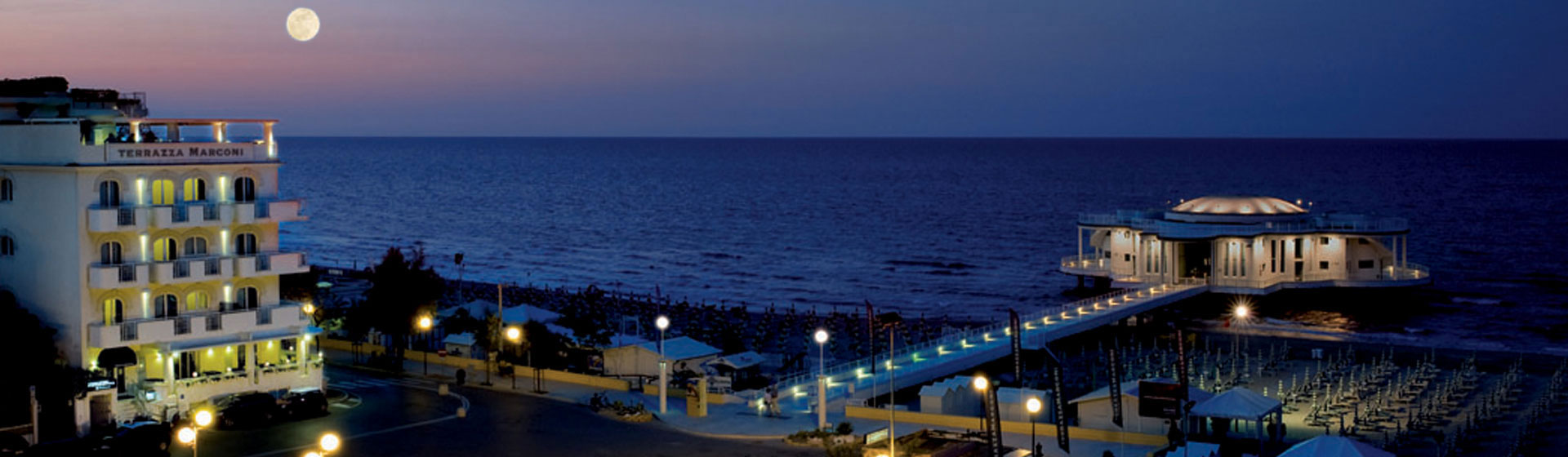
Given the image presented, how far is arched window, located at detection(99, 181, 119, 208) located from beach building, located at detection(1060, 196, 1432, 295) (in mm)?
53600

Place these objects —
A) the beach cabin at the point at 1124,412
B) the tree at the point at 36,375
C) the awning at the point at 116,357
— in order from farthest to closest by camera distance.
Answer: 1. the awning at the point at 116,357
2. the beach cabin at the point at 1124,412
3. the tree at the point at 36,375

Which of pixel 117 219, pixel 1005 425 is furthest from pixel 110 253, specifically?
pixel 1005 425

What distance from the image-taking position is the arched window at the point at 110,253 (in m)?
41.8

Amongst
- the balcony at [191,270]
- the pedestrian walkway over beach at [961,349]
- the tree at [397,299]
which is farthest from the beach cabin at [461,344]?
the balcony at [191,270]

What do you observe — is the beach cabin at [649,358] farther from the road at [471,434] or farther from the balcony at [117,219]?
the balcony at [117,219]

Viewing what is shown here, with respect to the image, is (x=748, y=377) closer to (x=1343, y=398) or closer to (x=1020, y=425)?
(x=1020, y=425)

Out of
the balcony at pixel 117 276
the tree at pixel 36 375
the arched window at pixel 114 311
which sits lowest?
the tree at pixel 36 375

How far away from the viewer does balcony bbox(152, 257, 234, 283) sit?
42.2 meters

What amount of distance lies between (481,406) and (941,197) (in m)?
159

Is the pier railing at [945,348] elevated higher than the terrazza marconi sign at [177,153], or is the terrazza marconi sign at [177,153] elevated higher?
the terrazza marconi sign at [177,153]

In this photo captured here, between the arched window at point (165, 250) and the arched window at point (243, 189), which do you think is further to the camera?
the arched window at point (243, 189)

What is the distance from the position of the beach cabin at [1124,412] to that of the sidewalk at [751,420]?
1.36 m

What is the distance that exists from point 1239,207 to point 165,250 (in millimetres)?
58754

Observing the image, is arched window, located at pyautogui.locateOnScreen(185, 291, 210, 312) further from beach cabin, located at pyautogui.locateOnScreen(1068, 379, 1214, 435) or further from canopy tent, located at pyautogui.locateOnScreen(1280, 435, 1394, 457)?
canopy tent, located at pyautogui.locateOnScreen(1280, 435, 1394, 457)
